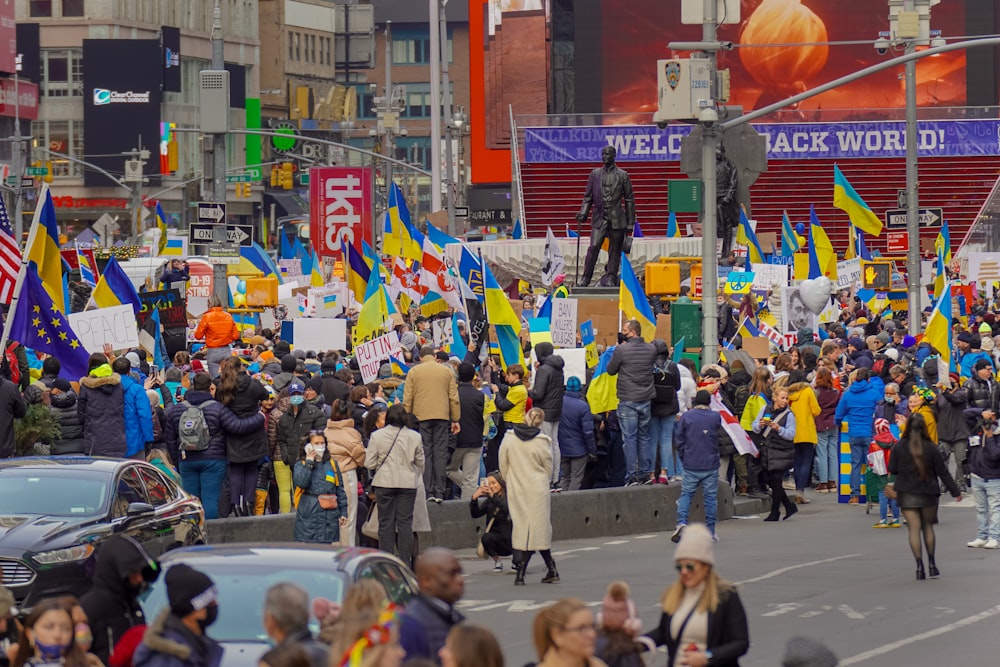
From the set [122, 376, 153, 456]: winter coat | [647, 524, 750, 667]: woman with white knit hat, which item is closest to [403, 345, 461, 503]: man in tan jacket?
[122, 376, 153, 456]: winter coat

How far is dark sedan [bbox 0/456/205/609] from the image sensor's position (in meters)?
13.8

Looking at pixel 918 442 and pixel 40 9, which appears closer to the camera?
pixel 918 442

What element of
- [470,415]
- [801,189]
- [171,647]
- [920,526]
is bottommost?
[920,526]

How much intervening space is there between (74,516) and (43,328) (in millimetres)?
5360

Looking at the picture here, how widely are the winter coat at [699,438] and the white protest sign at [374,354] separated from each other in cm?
405

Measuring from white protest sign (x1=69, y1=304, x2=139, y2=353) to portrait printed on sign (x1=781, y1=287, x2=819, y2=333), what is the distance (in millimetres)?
11375

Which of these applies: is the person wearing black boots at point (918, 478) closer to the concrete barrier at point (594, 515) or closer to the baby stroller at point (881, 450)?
the baby stroller at point (881, 450)

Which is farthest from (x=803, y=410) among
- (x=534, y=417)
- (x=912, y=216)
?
(x=912, y=216)

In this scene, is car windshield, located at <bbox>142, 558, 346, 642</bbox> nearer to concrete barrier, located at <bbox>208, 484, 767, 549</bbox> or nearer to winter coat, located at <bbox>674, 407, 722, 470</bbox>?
concrete barrier, located at <bbox>208, 484, 767, 549</bbox>

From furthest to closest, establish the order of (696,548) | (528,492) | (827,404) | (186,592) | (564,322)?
(564,322) → (827,404) → (528,492) → (696,548) → (186,592)

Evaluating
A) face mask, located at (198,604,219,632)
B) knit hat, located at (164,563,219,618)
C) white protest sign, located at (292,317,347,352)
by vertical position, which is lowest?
face mask, located at (198,604,219,632)

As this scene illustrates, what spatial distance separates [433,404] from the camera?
61.1 feet

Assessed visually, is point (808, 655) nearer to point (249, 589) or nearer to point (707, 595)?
point (707, 595)

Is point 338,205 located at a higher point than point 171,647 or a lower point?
higher
